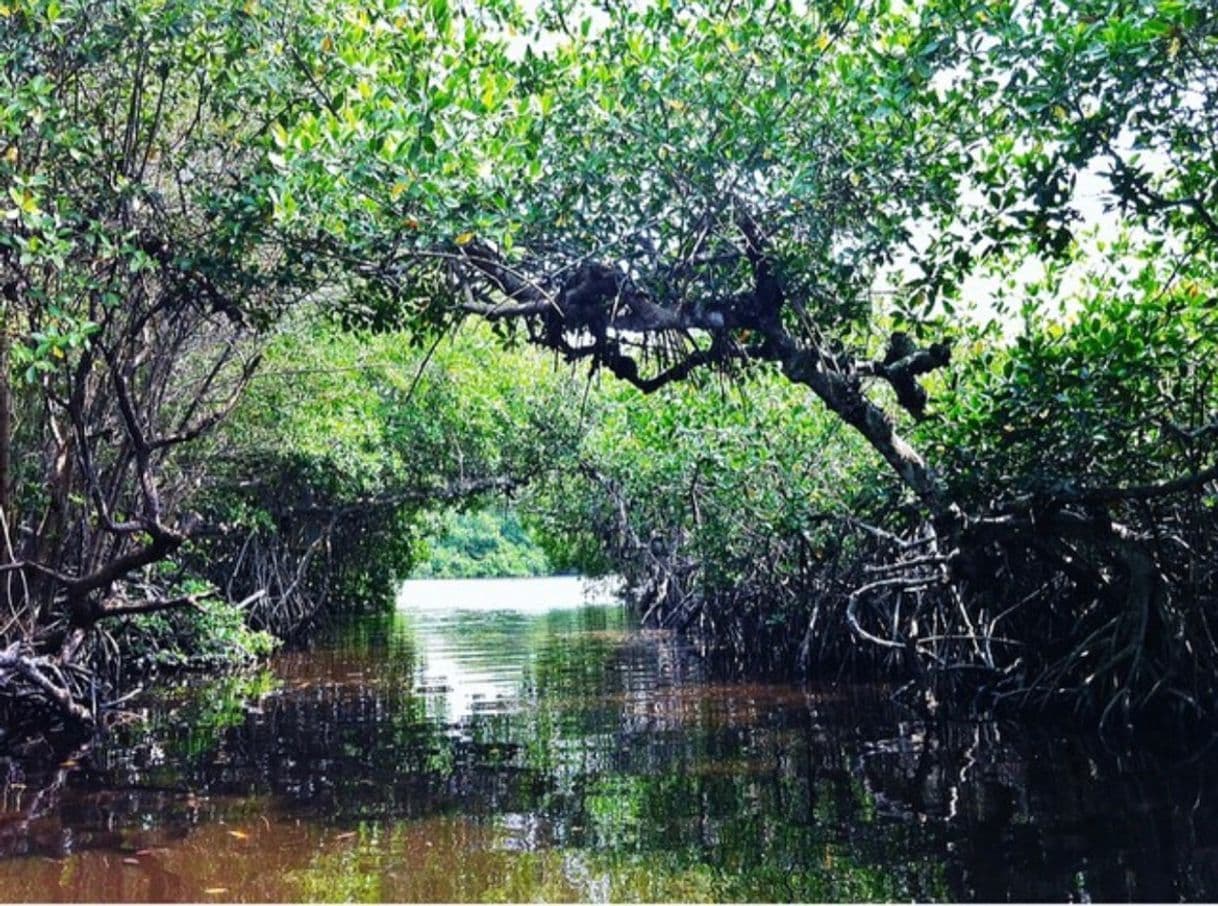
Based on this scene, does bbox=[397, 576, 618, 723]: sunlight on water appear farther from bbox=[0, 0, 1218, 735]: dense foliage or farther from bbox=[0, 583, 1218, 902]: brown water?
bbox=[0, 0, 1218, 735]: dense foliage

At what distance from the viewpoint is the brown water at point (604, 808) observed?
13.6ft

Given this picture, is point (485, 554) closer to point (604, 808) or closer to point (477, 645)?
point (477, 645)

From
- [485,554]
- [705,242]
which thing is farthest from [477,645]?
[485,554]

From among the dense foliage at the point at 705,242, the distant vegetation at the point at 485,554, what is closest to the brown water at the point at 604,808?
the dense foliage at the point at 705,242

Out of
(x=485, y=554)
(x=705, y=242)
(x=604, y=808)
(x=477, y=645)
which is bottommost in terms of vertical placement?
(x=604, y=808)

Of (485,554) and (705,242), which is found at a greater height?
(485,554)

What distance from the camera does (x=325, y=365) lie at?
1203cm

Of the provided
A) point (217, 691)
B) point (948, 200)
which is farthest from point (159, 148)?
point (217, 691)

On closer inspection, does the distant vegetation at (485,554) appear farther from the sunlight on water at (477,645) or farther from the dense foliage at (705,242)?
the dense foliage at (705,242)

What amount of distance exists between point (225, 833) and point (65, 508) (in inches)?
141

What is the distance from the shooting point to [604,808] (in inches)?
212

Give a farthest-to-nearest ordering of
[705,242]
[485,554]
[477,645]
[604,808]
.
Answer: [485,554] < [477,645] < [705,242] < [604,808]

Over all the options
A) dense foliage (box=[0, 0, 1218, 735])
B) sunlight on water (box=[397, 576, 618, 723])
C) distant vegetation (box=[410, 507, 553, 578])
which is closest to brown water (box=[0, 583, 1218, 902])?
sunlight on water (box=[397, 576, 618, 723])

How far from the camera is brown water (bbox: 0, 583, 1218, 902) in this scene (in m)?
4.16
